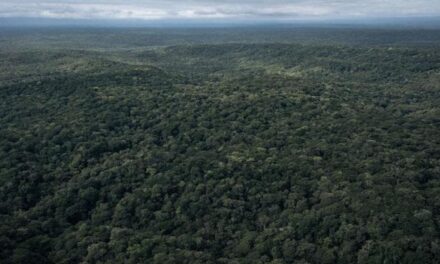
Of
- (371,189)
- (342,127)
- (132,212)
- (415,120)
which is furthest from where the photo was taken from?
(415,120)

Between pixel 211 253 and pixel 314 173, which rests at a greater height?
pixel 314 173

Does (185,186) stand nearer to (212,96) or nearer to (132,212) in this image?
(132,212)

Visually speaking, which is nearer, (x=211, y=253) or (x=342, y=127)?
(x=211, y=253)

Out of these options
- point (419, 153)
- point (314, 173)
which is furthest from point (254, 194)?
point (419, 153)

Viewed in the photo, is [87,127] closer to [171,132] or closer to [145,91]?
[171,132]

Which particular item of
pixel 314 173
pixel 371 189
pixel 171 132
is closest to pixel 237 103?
pixel 171 132

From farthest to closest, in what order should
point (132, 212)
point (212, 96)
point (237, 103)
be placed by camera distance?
point (212, 96) → point (237, 103) → point (132, 212)
